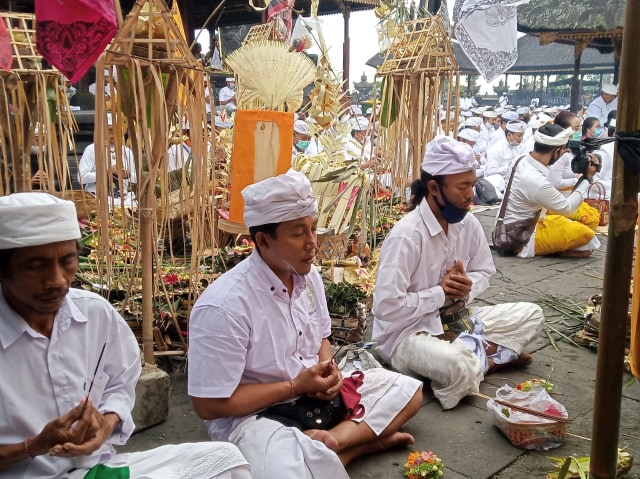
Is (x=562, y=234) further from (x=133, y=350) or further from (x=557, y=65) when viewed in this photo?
(x=557, y=65)

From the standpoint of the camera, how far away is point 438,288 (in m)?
3.24

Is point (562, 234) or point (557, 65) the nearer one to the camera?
point (562, 234)

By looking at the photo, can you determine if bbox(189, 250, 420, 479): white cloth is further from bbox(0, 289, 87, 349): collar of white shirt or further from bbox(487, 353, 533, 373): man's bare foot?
bbox(487, 353, 533, 373): man's bare foot

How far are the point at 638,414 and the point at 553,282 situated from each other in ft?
7.81

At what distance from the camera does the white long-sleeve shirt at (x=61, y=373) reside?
1621mm

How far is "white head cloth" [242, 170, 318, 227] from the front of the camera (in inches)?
87.0

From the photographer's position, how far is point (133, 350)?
194cm

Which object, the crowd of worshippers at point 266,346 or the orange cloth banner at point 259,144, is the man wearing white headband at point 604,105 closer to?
the crowd of worshippers at point 266,346

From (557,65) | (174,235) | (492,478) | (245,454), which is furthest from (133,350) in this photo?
(557,65)

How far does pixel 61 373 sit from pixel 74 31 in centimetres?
141

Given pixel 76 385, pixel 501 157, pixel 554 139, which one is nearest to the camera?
pixel 76 385

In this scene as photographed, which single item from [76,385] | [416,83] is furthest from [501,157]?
[76,385]

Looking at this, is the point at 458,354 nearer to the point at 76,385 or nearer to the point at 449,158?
the point at 449,158

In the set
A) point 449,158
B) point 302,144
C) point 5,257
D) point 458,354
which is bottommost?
point 458,354
